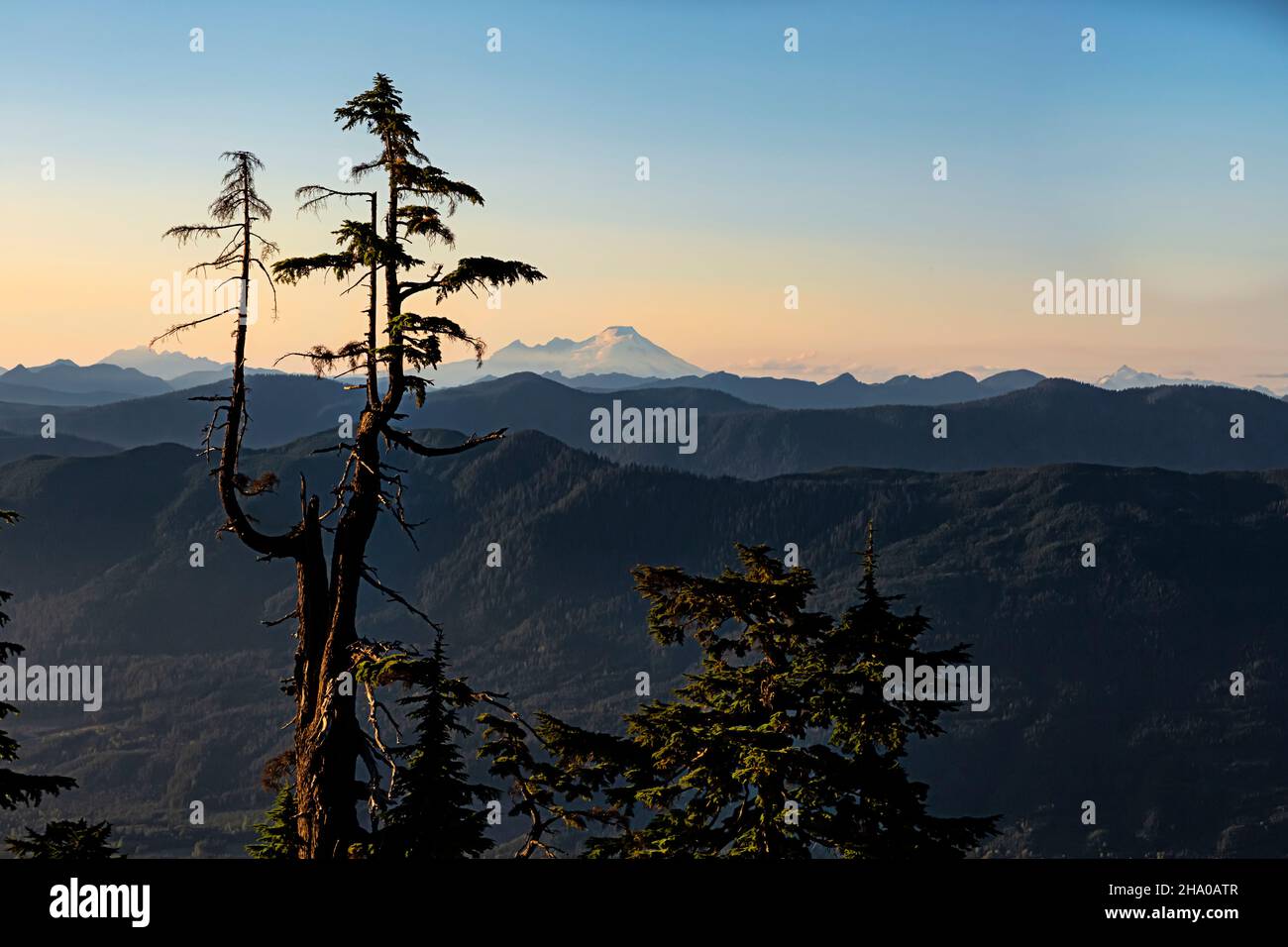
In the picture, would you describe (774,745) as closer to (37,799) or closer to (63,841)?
(37,799)

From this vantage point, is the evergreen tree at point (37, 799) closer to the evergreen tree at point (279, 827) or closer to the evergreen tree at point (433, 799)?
the evergreen tree at point (279, 827)

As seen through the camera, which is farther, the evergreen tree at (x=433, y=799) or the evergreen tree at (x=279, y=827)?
the evergreen tree at (x=279, y=827)

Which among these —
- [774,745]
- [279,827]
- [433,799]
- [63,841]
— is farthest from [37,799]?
[279,827]

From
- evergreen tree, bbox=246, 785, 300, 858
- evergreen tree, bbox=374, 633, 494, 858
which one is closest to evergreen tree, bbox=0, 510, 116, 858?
evergreen tree, bbox=246, 785, 300, 858

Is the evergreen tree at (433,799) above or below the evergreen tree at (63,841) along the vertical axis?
above

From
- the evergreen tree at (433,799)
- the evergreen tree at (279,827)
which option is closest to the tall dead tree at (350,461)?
the evergreen tree at (433,799)

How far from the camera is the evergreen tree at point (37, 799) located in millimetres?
23406

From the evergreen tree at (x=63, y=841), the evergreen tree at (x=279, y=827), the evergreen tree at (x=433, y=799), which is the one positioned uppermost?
the evergreen tree at (x=433, y=799)

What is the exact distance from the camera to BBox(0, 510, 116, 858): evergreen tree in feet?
76.8

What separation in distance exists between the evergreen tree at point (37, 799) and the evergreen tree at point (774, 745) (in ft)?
32.3

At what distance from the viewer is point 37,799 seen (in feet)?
76.0
